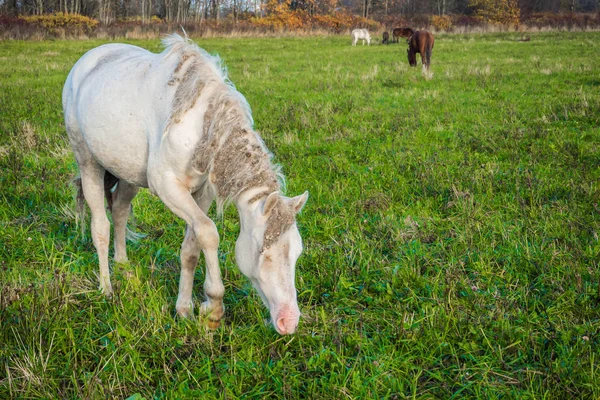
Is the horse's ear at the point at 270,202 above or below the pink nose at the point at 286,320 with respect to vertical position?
above

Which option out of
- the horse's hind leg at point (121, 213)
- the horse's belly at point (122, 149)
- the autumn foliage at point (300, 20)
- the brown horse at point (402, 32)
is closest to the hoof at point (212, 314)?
the horse's belly at point (122, 149)

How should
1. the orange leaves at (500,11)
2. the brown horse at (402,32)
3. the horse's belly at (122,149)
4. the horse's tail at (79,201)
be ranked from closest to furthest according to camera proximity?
the horse's belly at (122,149)
the horse's tail at (79,201)
the brown horse at (402,32)
the orange leaves at (500,11)

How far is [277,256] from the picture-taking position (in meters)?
2.57

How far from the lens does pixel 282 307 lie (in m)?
2.54

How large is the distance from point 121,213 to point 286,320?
2.35 meters

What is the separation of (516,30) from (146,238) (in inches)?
1567

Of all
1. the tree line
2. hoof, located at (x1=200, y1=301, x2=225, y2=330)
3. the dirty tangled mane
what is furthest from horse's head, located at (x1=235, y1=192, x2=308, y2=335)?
the tree line

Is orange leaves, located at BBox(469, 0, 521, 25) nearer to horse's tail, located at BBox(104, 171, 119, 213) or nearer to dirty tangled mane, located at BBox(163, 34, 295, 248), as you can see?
horse's tail, located at BBox(104, 171, 119, 213)

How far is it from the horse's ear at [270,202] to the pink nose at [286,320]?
20.2 inches

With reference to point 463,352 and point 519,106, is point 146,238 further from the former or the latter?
point 519,106

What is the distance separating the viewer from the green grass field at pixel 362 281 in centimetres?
260

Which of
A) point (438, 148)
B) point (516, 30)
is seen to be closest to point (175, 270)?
point (438, 148)

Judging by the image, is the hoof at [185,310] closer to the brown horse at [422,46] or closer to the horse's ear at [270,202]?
the horse's ear at [270,202]

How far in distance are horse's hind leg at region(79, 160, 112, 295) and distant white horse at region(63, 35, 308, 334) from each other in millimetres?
32
